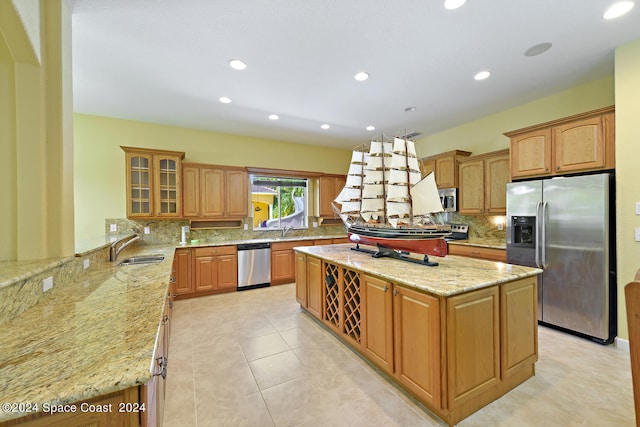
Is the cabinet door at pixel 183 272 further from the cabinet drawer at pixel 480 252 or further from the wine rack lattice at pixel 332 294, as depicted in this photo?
the cabinet drawer at pixel 480 252

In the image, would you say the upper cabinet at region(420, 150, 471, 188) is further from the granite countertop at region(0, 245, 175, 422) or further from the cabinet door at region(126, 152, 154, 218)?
the cabinet door at region(126, 152, 154, 218)

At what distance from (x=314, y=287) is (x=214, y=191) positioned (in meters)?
2.71

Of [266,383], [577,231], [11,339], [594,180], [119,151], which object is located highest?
[119,151]

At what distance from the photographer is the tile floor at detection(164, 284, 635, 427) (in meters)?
1.67

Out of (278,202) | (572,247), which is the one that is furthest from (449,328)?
(278,202)

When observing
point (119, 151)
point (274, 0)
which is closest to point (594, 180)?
point (274, 0)

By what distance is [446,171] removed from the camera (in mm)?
4523

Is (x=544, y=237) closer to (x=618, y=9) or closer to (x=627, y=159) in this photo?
(x=627, y=159)

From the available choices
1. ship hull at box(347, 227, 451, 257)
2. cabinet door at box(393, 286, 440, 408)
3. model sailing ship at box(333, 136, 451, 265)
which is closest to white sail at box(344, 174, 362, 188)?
model sailing ship at box(333, 136, 451, 265)

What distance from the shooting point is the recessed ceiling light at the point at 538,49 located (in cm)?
237

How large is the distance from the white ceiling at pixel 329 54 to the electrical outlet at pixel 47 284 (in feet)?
6.45

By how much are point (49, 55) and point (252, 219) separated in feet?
12.1

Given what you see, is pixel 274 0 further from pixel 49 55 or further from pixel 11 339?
pixel 11 339

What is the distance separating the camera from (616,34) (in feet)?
7.35
